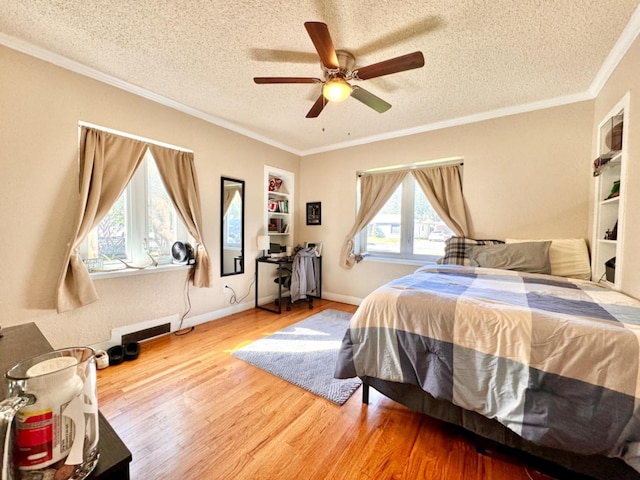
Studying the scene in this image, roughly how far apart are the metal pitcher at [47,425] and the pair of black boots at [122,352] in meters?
2.22

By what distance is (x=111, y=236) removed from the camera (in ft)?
8.25

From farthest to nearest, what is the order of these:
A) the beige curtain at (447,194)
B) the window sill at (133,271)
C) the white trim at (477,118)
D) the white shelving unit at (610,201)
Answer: the beige curtain at (447,194), the white trim at (477,118), the window sill at (133,271), the white shelving unit at (610,201)

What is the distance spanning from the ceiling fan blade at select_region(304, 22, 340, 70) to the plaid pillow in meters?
2.27

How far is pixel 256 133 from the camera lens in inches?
143

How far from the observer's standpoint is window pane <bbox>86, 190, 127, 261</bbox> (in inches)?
94.3

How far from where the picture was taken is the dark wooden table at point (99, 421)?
491 millimetres

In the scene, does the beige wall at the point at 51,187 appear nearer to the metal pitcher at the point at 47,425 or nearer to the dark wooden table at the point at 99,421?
the dark wooden table at the point at 99,421

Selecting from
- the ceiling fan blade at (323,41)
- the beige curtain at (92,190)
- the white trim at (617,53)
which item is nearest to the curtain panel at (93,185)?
the beige curtain at (92,190)

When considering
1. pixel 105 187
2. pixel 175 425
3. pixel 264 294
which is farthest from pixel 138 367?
pixel 264 294

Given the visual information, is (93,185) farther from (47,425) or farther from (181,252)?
(47,425)

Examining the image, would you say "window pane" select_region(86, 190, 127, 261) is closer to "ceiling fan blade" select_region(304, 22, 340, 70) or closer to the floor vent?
the floor vent

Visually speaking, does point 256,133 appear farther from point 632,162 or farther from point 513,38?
point 632,162

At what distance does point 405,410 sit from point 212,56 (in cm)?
295

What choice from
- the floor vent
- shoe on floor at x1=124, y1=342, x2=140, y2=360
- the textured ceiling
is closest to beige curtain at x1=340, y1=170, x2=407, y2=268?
the textured ceiling
